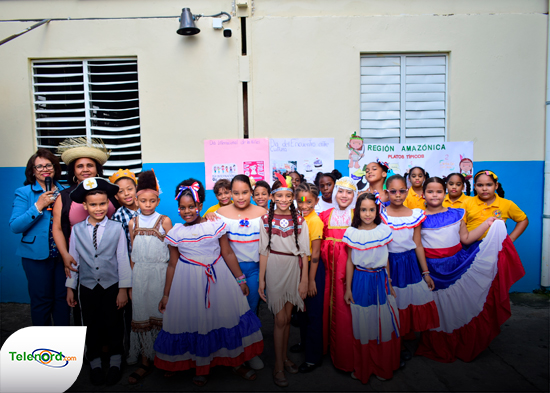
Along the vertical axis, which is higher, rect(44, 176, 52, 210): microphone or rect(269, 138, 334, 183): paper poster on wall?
rect(269, 138, 334, 183): paper poster on wall

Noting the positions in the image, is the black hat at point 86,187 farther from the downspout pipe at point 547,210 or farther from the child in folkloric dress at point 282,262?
the downspout pipe at point 547,210

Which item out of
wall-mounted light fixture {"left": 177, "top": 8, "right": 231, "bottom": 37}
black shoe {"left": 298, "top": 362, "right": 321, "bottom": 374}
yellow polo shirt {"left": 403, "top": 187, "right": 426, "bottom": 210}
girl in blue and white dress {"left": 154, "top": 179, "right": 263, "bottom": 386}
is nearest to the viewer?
girl in blue and white dress {"left": 154, "top": 179, "right": 263, "bottom": 386}

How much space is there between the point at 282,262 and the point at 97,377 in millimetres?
1893

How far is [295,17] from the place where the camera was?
200 inches

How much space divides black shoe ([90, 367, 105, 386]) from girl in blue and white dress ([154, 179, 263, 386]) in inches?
22.8

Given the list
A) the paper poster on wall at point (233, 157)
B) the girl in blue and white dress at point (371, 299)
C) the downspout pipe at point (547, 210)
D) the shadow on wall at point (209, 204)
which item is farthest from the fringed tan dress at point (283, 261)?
the downspout pipe at point (547, 210)

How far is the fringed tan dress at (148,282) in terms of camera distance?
3.08m

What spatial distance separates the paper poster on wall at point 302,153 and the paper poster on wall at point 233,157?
0.14m

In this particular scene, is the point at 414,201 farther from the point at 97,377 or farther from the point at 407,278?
the point at 97,377

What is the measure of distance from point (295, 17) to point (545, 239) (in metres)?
4.97

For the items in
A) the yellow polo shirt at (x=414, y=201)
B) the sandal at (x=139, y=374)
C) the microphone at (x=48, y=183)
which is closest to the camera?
the sandal at (x=139, y=374)

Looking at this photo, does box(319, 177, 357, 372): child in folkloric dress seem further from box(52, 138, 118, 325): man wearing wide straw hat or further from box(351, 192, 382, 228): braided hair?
box(52, 138, 118, 325): man wearing wide straw hat

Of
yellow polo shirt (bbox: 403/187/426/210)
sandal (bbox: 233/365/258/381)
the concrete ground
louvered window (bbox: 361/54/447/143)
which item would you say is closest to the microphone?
the concrete ground

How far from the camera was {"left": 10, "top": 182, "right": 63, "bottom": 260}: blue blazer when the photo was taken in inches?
130
